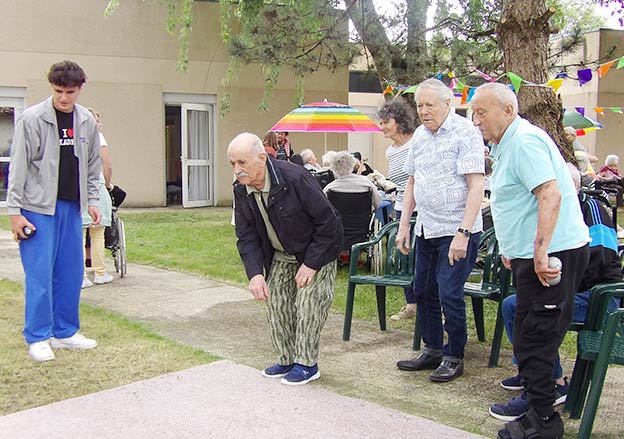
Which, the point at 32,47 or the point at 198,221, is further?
the point at 32,47

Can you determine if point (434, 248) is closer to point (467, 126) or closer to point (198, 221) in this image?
point (467, 126)

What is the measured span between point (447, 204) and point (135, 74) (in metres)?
13.5

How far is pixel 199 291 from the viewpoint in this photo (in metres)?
7.77

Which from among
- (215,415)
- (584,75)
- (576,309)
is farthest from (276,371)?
(584,75)

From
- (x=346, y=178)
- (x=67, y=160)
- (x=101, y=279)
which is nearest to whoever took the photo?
(x=67, y=160)

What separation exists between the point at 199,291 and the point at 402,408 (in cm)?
383

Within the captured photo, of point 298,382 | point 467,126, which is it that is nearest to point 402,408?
point 298,382

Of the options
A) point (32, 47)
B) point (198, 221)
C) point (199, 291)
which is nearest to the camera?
point (199, 291)

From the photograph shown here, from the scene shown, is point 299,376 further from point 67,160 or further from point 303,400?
point 67,160

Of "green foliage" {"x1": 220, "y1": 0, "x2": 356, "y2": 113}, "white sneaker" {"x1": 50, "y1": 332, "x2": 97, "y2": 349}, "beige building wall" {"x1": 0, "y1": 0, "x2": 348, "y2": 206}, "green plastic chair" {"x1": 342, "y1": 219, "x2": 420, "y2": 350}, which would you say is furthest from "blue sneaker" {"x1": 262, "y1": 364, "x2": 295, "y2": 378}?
"beige building wall" {"x1": 0, "y1": 0, "x2": 348, "y2": 206}

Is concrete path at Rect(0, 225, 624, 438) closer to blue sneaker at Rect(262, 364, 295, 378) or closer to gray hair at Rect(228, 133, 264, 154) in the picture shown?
blue sneaker at Rect(262, 364, 295, 378)

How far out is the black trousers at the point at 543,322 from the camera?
12.3 feet

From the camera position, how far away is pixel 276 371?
16.0 feet

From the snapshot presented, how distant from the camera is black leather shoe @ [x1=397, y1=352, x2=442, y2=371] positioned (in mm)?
5047
